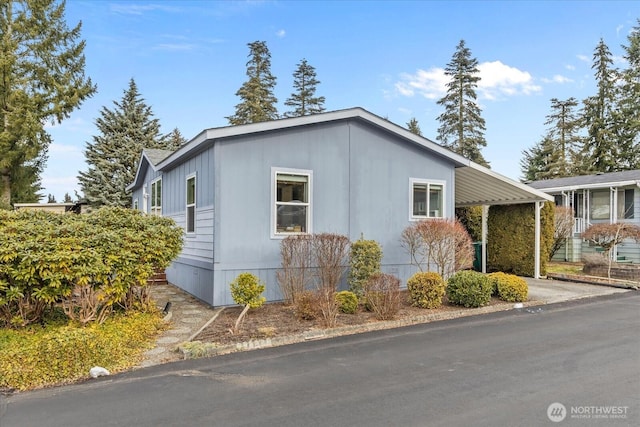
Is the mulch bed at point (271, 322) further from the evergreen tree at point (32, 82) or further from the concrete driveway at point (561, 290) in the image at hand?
the evergreen tree at point (32, 82)

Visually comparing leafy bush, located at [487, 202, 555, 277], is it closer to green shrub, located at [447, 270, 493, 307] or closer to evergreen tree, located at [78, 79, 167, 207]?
green shrub, located at [447, 270, 493, 307]

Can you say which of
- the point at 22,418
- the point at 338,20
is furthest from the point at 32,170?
the point at 22,418

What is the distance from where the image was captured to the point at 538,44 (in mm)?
15219

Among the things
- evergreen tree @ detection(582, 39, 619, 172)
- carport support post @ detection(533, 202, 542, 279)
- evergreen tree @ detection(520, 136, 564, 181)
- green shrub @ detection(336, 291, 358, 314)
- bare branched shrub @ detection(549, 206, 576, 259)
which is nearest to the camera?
green shrub @ detection(336, 291, 358, 314)

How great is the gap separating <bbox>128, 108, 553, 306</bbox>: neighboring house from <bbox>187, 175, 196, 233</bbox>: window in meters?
0.03

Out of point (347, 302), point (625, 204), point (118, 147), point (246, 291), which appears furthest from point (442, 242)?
point (118, 147)

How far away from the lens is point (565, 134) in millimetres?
36594

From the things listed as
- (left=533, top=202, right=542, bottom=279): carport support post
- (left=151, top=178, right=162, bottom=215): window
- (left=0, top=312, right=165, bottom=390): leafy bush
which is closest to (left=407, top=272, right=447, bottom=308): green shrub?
(left=0, top=312, right=165, bottom=390): leafy bush

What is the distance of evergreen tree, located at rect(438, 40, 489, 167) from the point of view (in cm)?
3416

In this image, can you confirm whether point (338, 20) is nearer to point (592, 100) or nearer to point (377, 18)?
point (377, 18)

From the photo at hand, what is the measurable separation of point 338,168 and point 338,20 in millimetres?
8710

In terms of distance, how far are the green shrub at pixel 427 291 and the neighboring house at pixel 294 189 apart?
5.64 ft

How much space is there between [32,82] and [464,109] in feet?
98.3

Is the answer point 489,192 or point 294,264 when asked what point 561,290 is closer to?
point 489,192
